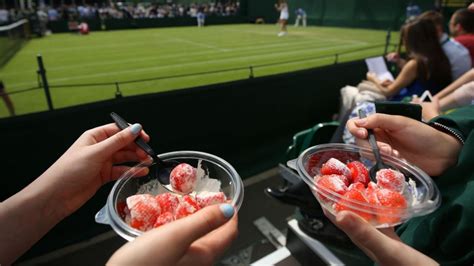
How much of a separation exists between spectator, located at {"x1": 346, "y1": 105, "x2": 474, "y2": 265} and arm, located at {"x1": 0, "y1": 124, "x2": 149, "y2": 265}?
0.90 meters

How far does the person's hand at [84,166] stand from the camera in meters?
1.02

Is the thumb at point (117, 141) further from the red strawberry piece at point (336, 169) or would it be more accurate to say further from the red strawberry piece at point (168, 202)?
the red strawberry piece at point (336, 169)

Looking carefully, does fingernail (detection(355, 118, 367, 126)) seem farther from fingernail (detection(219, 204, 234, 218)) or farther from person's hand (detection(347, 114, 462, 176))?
fingernail (detection(219, 204, 234, 218))

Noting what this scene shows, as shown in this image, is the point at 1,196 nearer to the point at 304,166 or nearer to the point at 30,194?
the point at 30,194

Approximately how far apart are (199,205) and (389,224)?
581 mm

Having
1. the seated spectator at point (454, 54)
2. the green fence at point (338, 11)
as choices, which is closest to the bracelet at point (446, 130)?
the seated spectator at point (454, 54)

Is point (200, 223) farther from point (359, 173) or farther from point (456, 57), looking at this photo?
point (456, 57)

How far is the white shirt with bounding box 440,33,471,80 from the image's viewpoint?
2.99 m

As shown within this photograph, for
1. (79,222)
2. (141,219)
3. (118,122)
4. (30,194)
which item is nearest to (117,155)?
(118,122)

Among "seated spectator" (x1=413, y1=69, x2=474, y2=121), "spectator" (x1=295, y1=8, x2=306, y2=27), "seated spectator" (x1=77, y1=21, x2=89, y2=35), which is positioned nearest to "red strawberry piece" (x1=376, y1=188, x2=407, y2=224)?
"seated spectator" (x1=413, y1=69, x2=474, y2=121)

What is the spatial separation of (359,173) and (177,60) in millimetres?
5124

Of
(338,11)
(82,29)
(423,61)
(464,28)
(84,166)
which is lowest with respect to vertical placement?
(84,166)

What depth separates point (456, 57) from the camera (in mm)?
2996

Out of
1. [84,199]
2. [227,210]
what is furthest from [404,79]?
[84,199]
